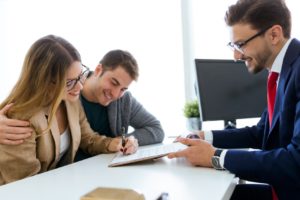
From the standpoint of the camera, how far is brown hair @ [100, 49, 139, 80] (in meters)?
1.68

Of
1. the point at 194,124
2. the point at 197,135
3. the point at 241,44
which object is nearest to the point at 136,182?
the point at 197,135

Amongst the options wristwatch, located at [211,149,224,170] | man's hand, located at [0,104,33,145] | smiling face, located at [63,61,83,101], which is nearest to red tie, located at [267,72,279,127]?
wristwatch, located at [211,149,224,170]

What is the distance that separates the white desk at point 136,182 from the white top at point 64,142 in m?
0.17

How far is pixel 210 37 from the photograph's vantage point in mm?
2512

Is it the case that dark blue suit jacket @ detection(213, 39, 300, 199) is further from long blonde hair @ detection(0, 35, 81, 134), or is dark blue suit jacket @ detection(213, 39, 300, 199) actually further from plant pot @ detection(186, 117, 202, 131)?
plant pot @ detection(186, 117, 202, 131)

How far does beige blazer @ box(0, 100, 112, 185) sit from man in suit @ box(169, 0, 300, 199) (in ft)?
1.56

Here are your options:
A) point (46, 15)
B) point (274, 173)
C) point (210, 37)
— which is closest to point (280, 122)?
point (274, 173)

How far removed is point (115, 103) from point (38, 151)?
1.93ft

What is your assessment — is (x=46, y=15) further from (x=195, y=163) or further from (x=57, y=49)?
(x=195, y=163)

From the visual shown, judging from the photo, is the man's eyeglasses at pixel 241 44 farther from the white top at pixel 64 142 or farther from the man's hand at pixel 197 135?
the white top at pixel 64 142

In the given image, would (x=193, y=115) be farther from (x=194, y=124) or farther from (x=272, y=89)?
(x=272, y=89)

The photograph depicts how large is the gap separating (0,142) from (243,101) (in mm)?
1268

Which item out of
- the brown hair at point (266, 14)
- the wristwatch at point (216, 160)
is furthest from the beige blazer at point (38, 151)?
the brown hair at point (266, 14)

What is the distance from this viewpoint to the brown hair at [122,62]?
1679mm
